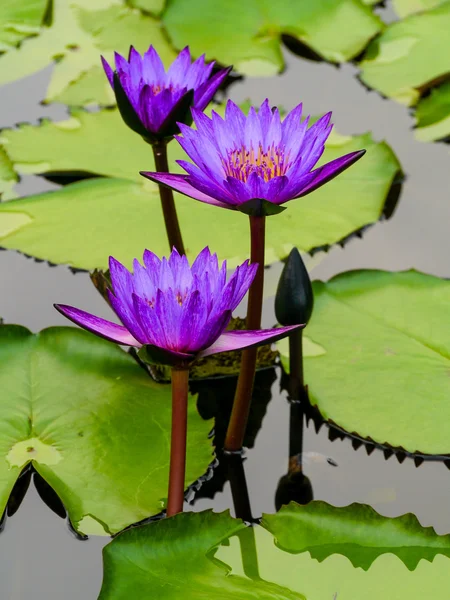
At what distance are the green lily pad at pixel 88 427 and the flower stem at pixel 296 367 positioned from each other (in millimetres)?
273

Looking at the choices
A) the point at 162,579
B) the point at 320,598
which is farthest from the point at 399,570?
the point at 162,579

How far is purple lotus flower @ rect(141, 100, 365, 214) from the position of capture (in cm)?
139

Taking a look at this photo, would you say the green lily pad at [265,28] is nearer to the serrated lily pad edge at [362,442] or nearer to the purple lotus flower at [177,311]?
the serrated lily pad edge at [362,442]

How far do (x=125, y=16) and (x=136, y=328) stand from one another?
8.38 ft

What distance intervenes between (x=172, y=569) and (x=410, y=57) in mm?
2436

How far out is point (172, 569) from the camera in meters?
1.39

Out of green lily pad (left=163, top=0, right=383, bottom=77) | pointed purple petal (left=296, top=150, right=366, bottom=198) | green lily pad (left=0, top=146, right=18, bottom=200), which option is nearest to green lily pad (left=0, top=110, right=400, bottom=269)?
green lily pad (left=0, top=146, right=18, bottom=200)

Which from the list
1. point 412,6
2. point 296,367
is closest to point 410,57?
point 412,6

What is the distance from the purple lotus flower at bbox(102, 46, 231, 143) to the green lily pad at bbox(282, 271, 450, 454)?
2.12ft

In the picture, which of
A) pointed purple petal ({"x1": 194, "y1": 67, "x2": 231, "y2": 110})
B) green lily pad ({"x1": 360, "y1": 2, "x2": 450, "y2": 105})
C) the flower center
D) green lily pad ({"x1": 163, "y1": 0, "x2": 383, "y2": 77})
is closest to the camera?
the flower center

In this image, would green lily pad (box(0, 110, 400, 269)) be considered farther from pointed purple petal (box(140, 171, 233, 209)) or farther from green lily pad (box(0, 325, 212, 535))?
pointed purple petal (box(140, 171, 233, 209))

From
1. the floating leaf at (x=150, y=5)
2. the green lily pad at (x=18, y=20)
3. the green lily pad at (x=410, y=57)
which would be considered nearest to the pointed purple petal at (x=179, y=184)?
the green lily pad at (x=410, y=57)

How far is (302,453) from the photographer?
1.86 meters

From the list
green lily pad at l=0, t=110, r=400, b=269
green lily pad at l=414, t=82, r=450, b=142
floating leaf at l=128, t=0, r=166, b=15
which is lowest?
green lily pad at l=0, t=110, r=400, b=269
